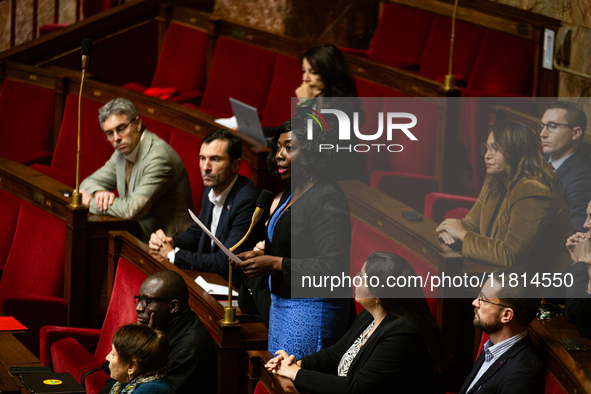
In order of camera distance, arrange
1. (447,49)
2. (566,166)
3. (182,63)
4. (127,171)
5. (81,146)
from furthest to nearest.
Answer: (182,63) → (447,49) → (81,146) → (127,171) → (566,166)

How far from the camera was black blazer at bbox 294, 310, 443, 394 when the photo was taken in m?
1.08

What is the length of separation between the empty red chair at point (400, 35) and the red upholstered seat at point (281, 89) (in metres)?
0.29

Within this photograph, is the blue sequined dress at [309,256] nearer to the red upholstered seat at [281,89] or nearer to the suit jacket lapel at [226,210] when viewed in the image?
the suit jacket lapel at [226,210]

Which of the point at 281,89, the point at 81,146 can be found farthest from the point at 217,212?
the point at 281,89

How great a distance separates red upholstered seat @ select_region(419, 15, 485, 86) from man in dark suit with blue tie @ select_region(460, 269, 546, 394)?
149 centimetres

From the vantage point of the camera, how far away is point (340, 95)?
1871mm

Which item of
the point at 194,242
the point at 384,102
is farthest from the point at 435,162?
the point at 194,242

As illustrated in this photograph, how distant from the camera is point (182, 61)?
2826 mm

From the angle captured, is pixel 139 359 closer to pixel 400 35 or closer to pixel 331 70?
pixel 331 70

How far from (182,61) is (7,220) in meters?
1.06

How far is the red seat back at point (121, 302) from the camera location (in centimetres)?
155

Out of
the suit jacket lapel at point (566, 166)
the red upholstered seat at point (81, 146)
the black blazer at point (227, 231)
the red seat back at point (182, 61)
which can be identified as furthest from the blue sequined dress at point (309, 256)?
the red seat back at point (182, 61)

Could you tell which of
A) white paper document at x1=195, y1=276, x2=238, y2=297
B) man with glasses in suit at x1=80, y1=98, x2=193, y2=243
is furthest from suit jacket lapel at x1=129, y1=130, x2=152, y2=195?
white paper document at x1=195, y1=276, x2=238, y2=297

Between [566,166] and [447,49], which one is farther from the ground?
[447,49]
